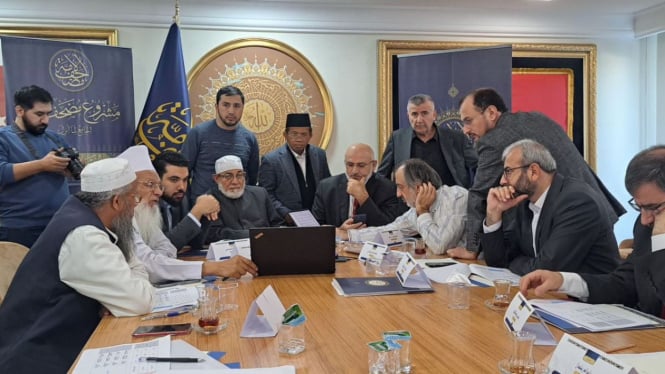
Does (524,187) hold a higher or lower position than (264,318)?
higher

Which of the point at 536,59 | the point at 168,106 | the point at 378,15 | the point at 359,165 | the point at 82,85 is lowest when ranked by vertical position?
the point at 359,165

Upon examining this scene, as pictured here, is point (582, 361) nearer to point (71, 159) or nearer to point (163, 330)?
point (163, 330)

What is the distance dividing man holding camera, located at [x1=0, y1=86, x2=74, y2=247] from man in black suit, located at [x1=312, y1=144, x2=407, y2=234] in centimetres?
196

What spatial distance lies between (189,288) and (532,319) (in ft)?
4.57

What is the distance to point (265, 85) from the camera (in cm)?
587

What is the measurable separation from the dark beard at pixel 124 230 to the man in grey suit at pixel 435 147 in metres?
2.85

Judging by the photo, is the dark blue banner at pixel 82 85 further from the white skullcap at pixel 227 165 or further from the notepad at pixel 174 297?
the notepad at pixel 174 297

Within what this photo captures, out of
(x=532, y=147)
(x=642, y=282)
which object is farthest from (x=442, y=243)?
(x=642, y=282)

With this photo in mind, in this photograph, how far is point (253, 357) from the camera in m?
1.62

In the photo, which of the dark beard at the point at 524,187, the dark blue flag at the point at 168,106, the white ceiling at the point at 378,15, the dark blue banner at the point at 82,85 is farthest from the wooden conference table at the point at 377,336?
the white ceiling at the point at 378,15

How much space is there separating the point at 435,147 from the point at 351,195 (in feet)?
2.89

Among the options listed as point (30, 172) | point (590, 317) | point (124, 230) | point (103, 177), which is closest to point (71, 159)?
point (30, 172)

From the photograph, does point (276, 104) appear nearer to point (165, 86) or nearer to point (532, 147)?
point (165, 86)

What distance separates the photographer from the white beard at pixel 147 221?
3.20m
